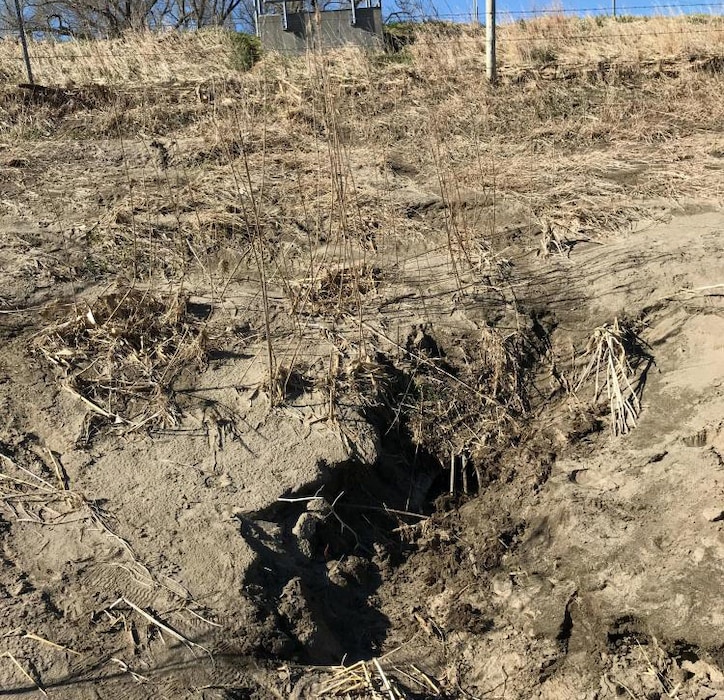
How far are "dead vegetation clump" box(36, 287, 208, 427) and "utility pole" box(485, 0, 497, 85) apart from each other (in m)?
4.84

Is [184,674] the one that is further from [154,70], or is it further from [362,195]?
[154,70]

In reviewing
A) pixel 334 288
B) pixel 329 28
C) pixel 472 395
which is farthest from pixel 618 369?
pixel 329 28

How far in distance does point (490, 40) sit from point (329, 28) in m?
2.15

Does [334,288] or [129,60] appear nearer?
[334,288]

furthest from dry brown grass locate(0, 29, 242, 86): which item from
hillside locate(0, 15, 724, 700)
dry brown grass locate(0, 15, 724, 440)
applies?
hillside locate(0, 15, 724, 700)

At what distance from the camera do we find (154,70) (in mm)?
8305

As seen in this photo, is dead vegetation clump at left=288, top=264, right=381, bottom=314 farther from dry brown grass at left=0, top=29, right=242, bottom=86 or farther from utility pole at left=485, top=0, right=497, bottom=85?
utility pole at left=485, top=0, right=497, bottom=85

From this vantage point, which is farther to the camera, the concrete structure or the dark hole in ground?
the concrete structure

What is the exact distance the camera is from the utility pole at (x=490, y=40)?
756 cm

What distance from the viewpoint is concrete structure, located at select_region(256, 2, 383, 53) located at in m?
8.93

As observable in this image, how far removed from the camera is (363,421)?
406 cm

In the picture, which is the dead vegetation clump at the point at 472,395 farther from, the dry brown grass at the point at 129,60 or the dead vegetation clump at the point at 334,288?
the dry brown grass at the point at 129,60

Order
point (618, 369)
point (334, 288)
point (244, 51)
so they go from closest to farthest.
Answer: point (618, 369), point (334, 288), point (244, 51)

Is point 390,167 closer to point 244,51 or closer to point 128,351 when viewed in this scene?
point 128,351
